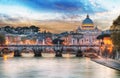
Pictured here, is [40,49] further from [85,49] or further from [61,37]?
[61,37]

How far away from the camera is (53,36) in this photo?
7165 inches

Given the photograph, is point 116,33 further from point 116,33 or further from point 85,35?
point 85,35

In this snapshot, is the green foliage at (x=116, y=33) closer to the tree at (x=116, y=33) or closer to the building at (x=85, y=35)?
the tree at (x=116, y=33)

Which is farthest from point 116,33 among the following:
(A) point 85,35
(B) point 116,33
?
(A) point 85,35

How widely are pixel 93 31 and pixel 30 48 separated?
39417mm

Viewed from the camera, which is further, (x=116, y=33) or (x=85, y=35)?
(x=85, y=35)

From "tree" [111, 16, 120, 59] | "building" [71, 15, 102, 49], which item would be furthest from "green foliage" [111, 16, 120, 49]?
"building" [71, 15, 102, 49]

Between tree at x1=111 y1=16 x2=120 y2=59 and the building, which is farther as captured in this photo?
the building

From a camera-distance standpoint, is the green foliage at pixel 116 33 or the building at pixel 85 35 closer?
the green foliage at pixel 116 33

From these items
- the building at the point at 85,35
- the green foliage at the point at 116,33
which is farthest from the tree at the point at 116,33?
the building at the point at 85,35

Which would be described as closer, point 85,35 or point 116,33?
point 116,33

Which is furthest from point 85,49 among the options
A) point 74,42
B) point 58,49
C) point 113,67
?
point 113,67

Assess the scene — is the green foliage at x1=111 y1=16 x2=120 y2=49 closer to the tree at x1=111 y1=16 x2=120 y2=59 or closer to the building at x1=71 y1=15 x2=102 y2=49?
the tree at x1=111 y1=16 x2=120 y2=59

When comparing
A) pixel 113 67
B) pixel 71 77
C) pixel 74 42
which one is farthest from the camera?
pixel 74 42
